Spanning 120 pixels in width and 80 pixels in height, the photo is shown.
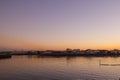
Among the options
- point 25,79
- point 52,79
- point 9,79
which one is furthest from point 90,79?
point 9,79

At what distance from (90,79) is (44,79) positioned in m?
10.7

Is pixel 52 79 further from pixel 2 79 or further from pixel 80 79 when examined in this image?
pixel 2 79

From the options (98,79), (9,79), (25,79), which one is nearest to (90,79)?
(98,79)

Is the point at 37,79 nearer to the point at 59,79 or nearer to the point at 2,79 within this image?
the point at 59,79

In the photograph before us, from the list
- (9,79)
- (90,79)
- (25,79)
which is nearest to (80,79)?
(90,79)

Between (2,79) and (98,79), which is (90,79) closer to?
(98,79)

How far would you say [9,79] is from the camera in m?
46.2

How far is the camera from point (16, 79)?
4631 cm

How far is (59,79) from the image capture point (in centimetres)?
4619

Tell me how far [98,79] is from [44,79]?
41.4 ft

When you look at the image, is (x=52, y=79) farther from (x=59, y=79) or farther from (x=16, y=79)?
(x=16, y=79)

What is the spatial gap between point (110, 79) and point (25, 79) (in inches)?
781

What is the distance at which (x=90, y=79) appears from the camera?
151ft

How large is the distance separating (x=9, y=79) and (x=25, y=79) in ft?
12.5
